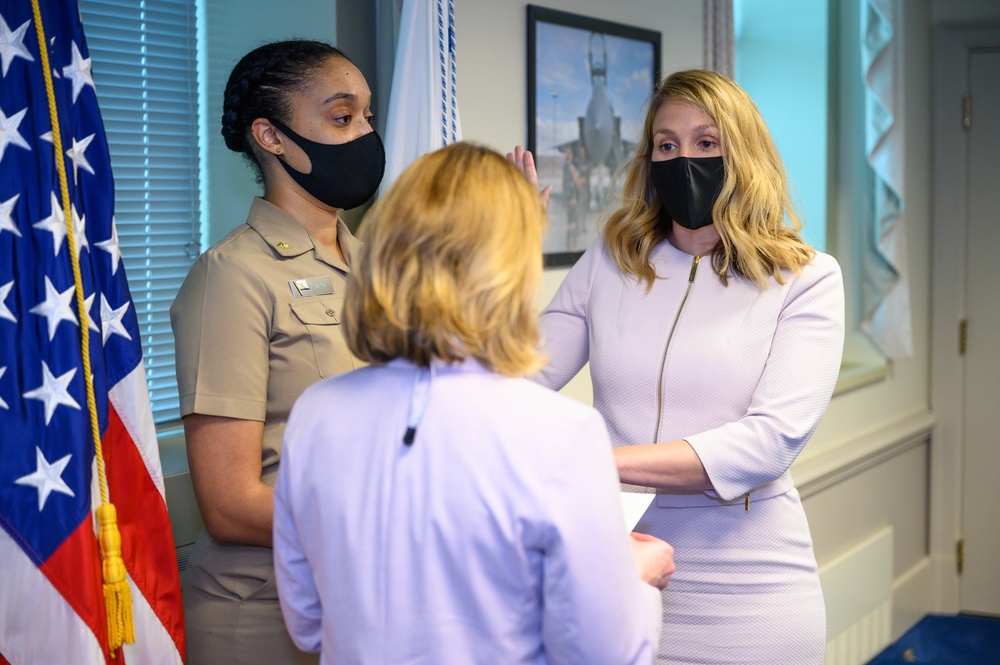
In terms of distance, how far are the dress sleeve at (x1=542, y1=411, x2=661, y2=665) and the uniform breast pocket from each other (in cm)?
70

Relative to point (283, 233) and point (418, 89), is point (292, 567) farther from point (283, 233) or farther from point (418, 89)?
point (418, 89)

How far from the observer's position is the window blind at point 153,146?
2016 mm

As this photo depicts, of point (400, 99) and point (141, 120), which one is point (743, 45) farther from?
point (141, 120)

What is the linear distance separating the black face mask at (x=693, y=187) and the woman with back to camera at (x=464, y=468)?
29.3 inches

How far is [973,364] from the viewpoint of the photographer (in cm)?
434

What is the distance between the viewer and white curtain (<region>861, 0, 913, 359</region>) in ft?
12.2

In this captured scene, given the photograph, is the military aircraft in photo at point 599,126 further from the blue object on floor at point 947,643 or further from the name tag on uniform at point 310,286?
the blue object on floor at point 947,643

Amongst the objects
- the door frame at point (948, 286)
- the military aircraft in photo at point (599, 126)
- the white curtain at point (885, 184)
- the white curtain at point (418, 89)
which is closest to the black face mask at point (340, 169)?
the white curtain at point (418, 89)

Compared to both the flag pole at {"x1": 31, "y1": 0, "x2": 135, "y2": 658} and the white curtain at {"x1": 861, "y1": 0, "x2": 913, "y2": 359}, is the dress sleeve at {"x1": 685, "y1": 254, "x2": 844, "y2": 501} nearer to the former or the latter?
the flag pole at {"x1": 31, "y1": 0, "x2": 135, "y2": 658}

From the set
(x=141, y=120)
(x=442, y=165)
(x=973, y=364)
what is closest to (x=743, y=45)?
(x=973, y=364)

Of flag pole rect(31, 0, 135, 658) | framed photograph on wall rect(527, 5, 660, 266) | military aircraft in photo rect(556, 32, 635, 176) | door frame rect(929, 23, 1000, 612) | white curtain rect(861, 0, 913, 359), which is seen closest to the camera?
flag pole rect(31, 0, 135, 658)

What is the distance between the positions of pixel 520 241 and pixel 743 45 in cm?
353

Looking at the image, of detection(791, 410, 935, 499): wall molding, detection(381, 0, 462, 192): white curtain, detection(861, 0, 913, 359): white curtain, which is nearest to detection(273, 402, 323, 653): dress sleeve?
detection(381, 0, 462, 192): white curtain

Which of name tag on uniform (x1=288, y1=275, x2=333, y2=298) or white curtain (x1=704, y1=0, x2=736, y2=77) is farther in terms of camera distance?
white curtain (x1=704, y1=0, x2=736, y2=77)
